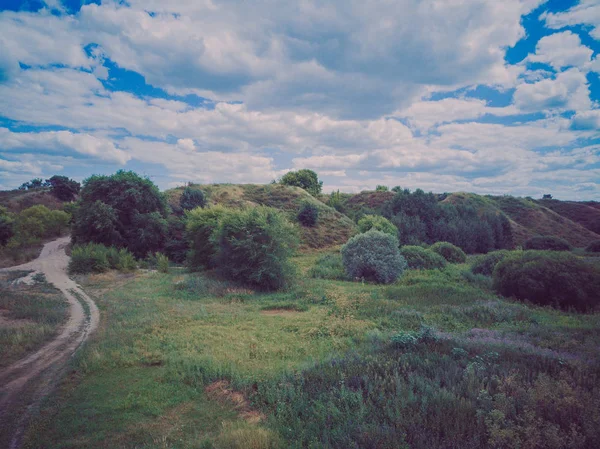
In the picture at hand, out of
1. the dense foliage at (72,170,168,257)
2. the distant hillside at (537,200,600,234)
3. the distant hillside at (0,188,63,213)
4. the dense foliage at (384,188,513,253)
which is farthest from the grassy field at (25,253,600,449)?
the distant hillside at (537,200,600,234)

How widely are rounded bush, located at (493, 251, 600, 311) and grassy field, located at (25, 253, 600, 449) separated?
166cm

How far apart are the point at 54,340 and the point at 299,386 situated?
8.55m

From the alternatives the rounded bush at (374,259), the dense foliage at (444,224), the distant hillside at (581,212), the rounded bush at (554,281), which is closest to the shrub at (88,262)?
the rounded bush at (374,259)

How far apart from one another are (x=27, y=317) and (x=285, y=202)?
43278 mm

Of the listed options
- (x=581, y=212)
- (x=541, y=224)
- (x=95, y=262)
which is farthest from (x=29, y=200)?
(x=581, y=212)

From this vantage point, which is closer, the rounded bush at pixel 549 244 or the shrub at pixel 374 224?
the rounded bush at pixel 549 244

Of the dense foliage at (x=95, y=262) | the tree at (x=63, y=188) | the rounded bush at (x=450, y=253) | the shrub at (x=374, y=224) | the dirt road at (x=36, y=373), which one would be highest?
the tree at (x=63, y=188)

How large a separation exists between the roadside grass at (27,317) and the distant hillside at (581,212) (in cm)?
8645

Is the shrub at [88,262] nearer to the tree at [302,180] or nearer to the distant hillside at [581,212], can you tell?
the tree at [302,180]

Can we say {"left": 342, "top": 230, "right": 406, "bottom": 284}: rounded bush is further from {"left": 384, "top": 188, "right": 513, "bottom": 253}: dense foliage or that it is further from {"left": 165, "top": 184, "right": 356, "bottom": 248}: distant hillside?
{"left": 384, "top": 188, "right": 513, "bottom": 253}: dense foliage

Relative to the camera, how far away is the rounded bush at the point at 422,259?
1028 inches

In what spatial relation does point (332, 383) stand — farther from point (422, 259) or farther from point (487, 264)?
point (422, 259)

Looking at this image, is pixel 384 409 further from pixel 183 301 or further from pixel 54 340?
pixel 183 301

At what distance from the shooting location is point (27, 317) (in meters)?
12.0
